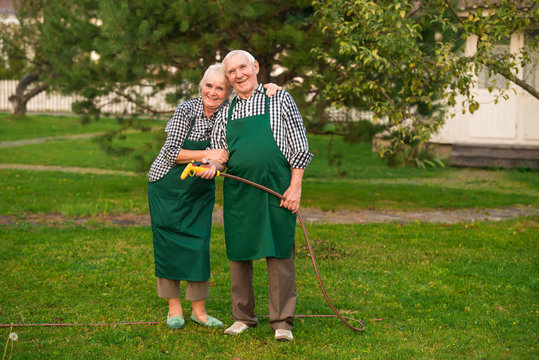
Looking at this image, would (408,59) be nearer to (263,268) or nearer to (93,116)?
(263,268)

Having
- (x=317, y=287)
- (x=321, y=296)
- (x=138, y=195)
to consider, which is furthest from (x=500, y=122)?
(x=321, y=296)

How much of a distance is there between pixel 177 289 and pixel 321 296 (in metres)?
1.35

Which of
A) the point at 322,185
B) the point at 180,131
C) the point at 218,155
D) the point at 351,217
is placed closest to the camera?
the point at 218,155

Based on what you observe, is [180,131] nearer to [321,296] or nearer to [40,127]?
[321,296]

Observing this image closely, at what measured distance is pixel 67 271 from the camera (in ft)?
20.7

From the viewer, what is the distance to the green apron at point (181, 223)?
15.5ft

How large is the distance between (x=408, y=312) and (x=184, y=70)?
16.4 feet

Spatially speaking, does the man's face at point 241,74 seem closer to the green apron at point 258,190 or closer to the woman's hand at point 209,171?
the green apron at point 258,190

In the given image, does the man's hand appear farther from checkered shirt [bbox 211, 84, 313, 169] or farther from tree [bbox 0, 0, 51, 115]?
tree [bbox 0, 0, 51, 115]

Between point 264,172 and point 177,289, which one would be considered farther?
point 177,289

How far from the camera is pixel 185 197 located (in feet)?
15.5

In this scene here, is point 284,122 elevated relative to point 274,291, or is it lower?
elevated

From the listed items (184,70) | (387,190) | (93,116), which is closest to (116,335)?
(184,70)

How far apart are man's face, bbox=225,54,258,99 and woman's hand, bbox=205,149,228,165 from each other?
38 centimetres
